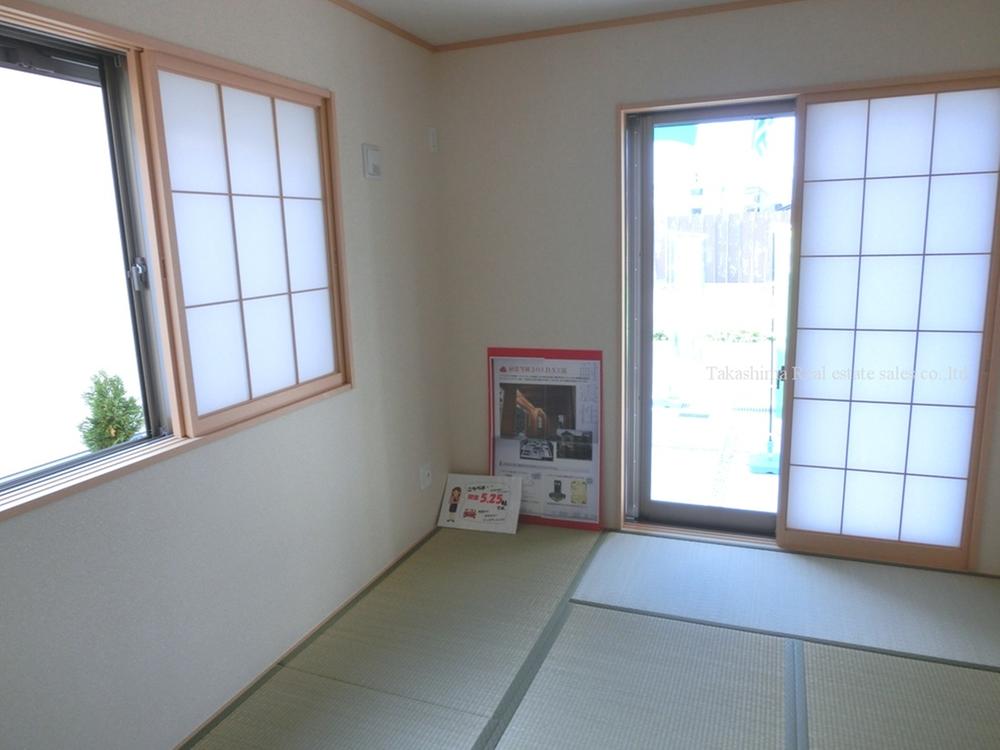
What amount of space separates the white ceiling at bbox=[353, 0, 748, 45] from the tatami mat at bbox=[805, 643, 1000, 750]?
277 cm

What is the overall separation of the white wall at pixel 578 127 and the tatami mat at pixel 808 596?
0.40 m

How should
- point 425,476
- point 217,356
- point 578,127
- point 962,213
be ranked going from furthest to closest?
point 425,476 < point 578,127 < point 962,213 < point 217,356

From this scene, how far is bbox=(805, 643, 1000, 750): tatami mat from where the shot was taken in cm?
203

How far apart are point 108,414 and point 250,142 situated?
1058 mm

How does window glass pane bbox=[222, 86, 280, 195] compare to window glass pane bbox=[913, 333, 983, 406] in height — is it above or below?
above

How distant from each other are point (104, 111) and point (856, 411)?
3.23 metres

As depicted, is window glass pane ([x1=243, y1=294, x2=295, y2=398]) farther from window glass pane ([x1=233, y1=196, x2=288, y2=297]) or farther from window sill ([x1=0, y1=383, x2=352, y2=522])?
window sill ([x1=0, y1=383, x2=352, y2=522])

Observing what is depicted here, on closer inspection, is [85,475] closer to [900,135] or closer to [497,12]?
[497,12]

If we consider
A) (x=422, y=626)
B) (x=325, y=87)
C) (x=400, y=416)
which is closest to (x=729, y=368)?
(x=400, y=416)

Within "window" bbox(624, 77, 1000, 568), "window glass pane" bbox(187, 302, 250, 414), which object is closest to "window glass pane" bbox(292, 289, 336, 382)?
"window glass pane" bbox(187, 302, 250, 414)

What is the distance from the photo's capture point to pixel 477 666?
2.46 meters

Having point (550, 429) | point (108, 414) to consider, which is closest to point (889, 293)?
point (550, 429)

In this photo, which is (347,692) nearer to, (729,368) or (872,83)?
(729,368)

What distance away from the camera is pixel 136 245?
2059mm
